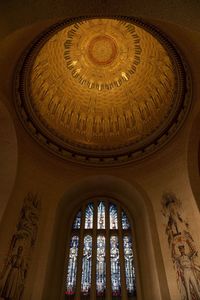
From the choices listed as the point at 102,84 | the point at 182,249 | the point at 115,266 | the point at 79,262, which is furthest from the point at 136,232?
the point at 102,84

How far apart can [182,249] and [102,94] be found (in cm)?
708

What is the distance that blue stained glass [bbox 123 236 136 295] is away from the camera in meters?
7.85

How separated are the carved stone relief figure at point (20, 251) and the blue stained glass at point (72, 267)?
1548mm

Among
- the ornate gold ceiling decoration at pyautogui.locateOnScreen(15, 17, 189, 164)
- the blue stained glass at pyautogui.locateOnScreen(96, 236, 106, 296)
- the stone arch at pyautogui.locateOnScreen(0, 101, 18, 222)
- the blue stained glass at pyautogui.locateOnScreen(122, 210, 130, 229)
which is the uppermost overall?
the ornate gold ceiling decoration at pyautogui.locateOnScreen(15, 17, 189, 164)

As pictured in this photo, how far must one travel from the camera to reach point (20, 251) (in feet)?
24.5

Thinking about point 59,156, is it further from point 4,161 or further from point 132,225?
point 132,225

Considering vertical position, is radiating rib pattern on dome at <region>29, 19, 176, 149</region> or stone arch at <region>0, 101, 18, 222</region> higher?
radiating rib pattern on dome at <region>29, 19, 176, 149</region>

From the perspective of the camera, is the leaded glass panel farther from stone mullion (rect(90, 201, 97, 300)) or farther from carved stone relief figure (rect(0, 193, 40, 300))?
carved stone relief figure (rect(0, 193, 40, 300))

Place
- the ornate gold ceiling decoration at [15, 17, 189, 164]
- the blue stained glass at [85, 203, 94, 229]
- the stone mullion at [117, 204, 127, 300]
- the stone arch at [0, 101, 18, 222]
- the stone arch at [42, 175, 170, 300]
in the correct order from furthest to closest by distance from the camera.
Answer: the blue stained glass at [85, 203, 94, 229]
the ornate gold ceiling decoration at [15, 17, 189, 164]
the stone arch at [0, 101, 18, 222]
the stone mullion at [117, 204, 127, 300]
the stone arch at [42, 175, 170, 300]

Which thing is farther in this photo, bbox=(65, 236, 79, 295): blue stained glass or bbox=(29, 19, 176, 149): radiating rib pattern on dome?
bbox=(29, 19, 176, 149): radiating rib pattern on dome

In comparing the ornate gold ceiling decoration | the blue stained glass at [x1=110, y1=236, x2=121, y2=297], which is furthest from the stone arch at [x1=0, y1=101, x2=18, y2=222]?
the blue stained glass at [x1=110, y1=236, x2=121, y2=297]

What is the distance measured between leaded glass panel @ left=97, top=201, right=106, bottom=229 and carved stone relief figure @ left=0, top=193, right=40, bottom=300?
2.54 meters

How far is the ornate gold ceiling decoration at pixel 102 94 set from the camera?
953 centimetres

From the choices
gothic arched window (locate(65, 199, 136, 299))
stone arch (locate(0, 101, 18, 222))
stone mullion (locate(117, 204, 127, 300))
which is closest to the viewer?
stone mullion (locate(117, 204, 127, 300))
